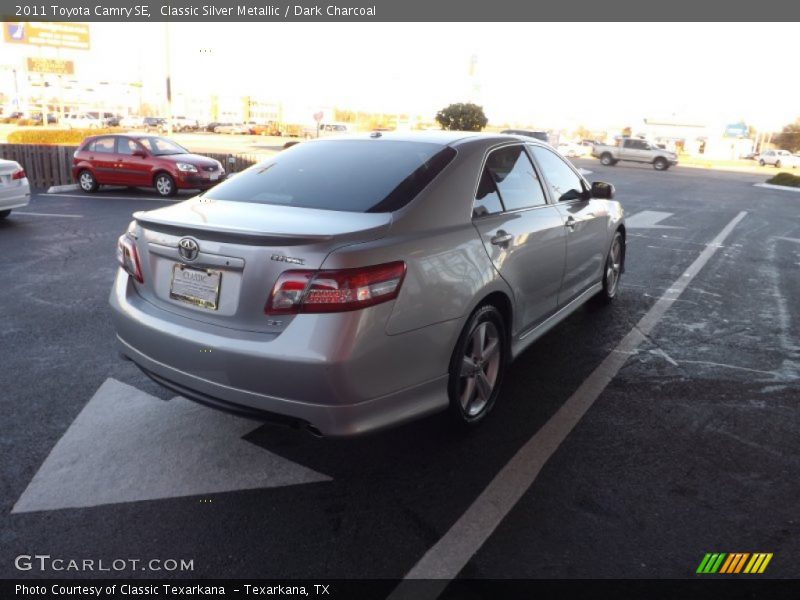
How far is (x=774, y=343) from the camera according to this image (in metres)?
5.34

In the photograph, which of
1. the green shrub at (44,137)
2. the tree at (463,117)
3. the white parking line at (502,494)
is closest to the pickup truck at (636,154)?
the tree at (463,117)

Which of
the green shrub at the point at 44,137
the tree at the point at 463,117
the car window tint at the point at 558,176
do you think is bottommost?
the green shrub at the point at 44,137

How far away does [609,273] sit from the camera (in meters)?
6.12

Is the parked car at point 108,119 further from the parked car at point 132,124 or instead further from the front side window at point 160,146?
the front side window at point 160,146

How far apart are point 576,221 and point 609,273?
1563 millimetres

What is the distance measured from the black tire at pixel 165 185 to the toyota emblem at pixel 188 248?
1291cm

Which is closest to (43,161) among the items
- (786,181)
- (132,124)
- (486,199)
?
(486,199)

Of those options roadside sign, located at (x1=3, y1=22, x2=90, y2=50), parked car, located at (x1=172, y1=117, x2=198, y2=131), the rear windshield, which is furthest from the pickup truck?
parked car, located at (x1=172, y1=117, x2=198, y2=131)

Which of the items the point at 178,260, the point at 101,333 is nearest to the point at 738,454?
the point at 178,260

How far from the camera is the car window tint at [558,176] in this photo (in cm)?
465

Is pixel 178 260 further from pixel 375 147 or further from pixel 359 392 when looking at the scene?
pixel 375 147

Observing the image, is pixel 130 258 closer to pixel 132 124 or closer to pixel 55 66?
pixel 55 66

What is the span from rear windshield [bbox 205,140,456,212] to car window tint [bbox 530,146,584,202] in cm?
117

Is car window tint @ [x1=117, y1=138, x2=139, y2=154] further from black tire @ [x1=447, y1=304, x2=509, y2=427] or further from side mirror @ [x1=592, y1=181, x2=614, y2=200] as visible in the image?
black tire @ [x1=447, y1=304, x2=509, y2=427]
